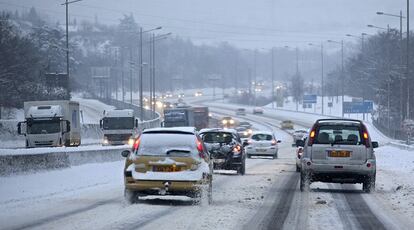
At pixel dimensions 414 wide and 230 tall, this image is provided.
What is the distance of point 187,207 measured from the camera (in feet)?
56.9

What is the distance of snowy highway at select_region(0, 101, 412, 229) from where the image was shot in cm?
1434

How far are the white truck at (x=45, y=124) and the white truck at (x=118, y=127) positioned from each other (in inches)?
276

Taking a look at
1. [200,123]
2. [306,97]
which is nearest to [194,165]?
[200,123]

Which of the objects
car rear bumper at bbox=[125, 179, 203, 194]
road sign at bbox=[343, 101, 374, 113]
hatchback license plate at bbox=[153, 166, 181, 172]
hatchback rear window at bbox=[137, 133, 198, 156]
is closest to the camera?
car rear bumper at bbox=[125, 179, 203, 194]

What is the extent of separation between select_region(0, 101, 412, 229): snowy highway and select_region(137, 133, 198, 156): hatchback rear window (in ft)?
3.31

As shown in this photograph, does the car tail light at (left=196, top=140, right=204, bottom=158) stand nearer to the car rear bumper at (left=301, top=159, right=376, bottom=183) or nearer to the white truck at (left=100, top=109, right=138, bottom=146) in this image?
the car rear bumper at (left=301, top=159, right=376, bottom=183)

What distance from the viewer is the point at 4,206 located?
17.0 metres

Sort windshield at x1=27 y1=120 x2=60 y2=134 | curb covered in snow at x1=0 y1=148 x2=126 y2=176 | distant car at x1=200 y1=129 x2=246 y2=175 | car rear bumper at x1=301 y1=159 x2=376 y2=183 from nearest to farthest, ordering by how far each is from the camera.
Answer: curb covered in snow at x1=0 y1=148 x2=126 y2=176 < car rear bumper at x1=301 y1=159 x2=376 y2=183 < distant car at x1=200 y1=129 x2=246 y2=175 < windshield at x1=27 y1=120 x2=60 y2=134

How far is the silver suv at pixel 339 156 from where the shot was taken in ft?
72.4

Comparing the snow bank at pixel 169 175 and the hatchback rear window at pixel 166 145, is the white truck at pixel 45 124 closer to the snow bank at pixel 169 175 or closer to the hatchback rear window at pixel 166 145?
the hatchback rear window at pixel 166 145

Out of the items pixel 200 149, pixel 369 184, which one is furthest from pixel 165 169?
pixel 369 184

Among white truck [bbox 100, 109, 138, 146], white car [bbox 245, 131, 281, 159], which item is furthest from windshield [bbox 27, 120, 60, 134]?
white car [bbox 245, 131, 281, 159]

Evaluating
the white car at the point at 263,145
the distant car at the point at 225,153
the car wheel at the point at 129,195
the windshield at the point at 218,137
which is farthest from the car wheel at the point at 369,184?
the white car at the point at 263,145

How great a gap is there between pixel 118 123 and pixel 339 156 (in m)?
34.0
